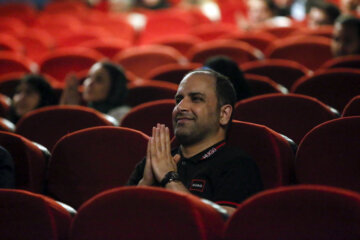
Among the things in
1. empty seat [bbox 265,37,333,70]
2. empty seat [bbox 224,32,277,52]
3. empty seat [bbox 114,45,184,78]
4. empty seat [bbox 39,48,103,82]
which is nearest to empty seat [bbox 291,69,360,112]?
empty seat [bbox 265,37,333,70]

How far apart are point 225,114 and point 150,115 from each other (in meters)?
0.58

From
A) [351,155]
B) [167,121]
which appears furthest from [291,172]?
[167,121]

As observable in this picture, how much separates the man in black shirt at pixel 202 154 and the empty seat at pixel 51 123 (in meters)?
0.64

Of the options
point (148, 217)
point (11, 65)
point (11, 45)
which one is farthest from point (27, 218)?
point (11, 45)

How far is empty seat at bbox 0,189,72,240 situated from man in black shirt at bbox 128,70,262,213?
0.96ft

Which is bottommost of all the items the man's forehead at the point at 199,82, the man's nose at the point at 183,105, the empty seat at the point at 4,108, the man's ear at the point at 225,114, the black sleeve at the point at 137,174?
the empty seat at the point at 4,108

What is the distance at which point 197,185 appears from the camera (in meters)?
1.56

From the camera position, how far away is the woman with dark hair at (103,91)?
2795 millimetres

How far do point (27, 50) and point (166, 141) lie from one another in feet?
11.7

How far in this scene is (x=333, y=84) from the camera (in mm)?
2424

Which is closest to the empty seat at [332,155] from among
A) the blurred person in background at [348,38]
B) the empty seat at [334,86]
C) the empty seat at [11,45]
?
the empty seat at [334,86]

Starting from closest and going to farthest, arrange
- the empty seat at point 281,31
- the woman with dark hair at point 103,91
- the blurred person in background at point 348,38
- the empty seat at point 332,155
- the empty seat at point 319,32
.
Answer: the empty seat at point 332,155 → the woman with dark hair at point 103,91 → the blurred person in background at point 348,38 → the empty seat at point 319,32 → the empty seat at point 281,31

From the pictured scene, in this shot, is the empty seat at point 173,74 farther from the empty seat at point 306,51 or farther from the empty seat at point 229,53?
the empty seat at point 306,51

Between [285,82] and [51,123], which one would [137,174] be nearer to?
[51,123]
